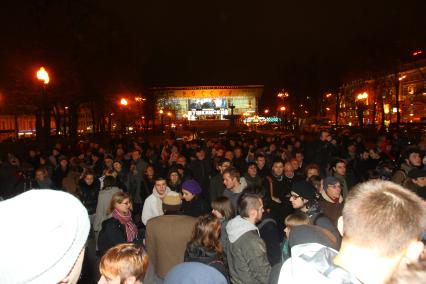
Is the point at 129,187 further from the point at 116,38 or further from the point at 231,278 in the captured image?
the point at 116,38

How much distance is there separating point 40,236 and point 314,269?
1.10 m

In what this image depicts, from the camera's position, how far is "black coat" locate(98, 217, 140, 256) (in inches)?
198

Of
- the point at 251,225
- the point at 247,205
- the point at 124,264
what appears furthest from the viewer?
the point at 247,205

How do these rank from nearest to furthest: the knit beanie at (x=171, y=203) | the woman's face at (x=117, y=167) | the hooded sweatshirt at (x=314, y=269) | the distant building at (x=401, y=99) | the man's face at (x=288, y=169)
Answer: the hooded sweatshirt at (x=314, y=269)
the knit beanie at (x=171, y=203)
the man's face at (x=288, y=169)
the woman's face at (x=117, y=167)
the distant building at (x=401, y=99)

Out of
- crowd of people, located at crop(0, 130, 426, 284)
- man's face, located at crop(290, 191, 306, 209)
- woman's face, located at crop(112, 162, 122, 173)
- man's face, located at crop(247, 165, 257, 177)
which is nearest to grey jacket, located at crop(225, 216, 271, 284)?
crowd of people, located at crop(0, 130, 426, 284)

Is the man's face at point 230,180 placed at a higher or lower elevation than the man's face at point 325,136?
lower

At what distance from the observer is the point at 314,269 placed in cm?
167

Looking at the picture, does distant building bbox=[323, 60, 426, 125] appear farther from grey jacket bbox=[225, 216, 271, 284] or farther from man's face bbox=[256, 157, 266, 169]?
grey jacket bbox=[225, 216, 271, 284]

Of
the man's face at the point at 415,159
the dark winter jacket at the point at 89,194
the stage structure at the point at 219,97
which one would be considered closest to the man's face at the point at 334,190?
the man's face at the point at 415,159

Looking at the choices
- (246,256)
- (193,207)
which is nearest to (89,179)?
(193,207)

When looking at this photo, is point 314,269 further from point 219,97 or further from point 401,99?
point 219,97

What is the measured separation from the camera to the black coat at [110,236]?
16.5 feet

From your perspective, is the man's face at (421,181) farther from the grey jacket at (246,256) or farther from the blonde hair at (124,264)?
the blonde hair at (124,264)

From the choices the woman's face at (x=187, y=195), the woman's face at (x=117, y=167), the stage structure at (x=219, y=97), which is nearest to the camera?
the woman's face at (x=187, y=195)
